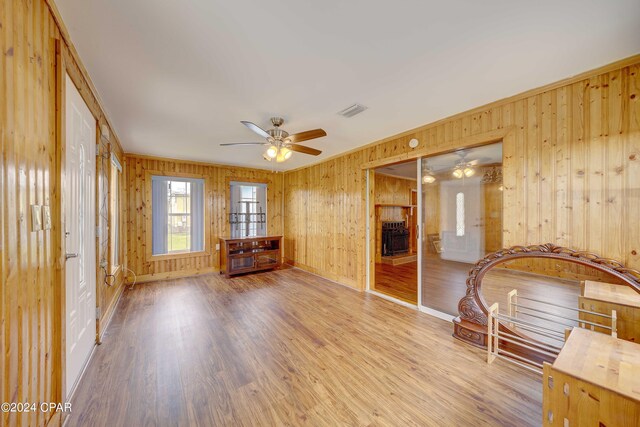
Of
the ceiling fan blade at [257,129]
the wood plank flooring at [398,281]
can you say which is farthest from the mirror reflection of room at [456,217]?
the ceiling fan blade at [257,129]

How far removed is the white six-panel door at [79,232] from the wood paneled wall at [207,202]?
2563 millimetres

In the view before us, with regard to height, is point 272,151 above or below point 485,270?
above

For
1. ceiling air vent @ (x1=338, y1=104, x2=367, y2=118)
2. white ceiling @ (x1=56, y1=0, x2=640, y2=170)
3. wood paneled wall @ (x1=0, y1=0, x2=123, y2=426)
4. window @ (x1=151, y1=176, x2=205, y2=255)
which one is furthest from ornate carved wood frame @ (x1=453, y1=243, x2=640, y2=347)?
window @ (x1=151, y1=176, x2=205, y2=255)

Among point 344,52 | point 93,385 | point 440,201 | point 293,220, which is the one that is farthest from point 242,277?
point 344,52

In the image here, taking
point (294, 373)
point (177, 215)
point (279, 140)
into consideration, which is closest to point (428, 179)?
point (279, 140)

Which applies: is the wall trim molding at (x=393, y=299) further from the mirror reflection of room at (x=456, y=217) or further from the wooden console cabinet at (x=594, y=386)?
the wooden console cabinet at (x=594, y=386)

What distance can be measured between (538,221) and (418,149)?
1.55 metres

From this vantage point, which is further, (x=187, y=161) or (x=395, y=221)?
(x=395, y=221)

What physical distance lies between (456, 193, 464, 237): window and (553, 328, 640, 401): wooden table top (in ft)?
5.06

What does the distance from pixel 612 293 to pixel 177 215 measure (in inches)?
248

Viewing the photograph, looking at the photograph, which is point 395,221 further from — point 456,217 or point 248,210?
point 248,210

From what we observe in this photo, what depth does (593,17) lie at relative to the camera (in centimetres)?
144

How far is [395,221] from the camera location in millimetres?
6949

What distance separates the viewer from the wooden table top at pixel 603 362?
1.04 metres
